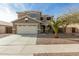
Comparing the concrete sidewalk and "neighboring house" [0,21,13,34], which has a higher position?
"neighboring house" [0,21,13,34]

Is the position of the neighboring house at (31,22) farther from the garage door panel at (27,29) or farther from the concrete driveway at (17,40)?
the concrete driveway at (17,40)

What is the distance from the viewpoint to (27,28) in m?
5.28

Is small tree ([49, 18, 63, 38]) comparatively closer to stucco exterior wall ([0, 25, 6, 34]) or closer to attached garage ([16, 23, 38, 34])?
attached garage ([16, 23, 38, 34])

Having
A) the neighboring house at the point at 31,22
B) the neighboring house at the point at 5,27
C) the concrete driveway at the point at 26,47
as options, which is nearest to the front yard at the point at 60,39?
the concrete driveway at the point at 26,47

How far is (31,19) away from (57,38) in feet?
2.66

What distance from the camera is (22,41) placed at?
501 cm

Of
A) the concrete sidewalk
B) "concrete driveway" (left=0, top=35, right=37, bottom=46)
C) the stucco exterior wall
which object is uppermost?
the stucco exterior wall

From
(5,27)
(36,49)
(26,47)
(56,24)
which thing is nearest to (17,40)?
(26,47)

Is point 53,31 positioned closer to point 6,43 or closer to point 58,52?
point 58,52

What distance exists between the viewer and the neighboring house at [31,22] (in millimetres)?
5035

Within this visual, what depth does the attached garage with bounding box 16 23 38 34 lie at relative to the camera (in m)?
5.19

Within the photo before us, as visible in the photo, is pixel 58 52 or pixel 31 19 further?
pixel 31 19

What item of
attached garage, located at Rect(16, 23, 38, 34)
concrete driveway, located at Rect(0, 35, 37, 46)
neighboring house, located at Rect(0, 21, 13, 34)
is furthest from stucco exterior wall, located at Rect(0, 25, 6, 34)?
attached garage, located at Rect(16, 23, 38, 34)

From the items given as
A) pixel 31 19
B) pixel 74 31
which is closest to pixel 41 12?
pixel 31 19
